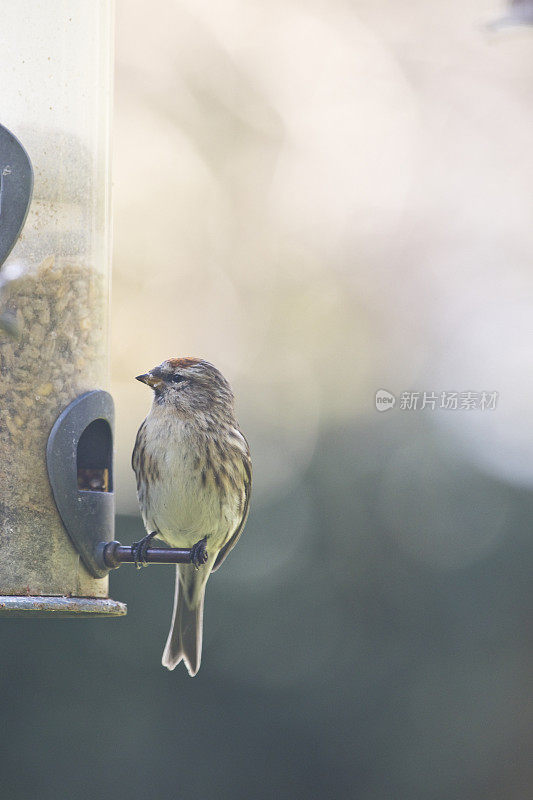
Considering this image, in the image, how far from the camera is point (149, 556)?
513cm

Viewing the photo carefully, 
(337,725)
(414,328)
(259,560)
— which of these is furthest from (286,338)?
(337,725)

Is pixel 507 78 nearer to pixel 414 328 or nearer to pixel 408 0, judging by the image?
pixel 408 0

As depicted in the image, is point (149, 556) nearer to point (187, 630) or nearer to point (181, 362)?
point (181, 362)

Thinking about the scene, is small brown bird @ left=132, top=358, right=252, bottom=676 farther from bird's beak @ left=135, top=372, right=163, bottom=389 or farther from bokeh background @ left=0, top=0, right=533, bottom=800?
bokeh background @ left=0, top=0, right=533, bottom=800

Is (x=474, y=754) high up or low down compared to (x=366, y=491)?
down

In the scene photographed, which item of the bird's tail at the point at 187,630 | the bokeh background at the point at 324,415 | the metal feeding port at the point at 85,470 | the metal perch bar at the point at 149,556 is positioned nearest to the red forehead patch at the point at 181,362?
the metal feeding port at the point at 85,470

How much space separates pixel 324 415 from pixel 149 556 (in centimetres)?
580

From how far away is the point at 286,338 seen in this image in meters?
12.1

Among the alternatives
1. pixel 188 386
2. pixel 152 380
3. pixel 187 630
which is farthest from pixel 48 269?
pixel 187 630

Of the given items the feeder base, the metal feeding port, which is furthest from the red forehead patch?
the feeder base

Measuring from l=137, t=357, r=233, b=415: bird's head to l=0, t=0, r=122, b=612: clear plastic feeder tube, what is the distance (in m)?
0.63

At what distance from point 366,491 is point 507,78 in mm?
5459

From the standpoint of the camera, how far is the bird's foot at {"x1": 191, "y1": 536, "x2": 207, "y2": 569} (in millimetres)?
5239

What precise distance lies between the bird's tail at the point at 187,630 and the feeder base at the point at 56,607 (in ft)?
4.05
